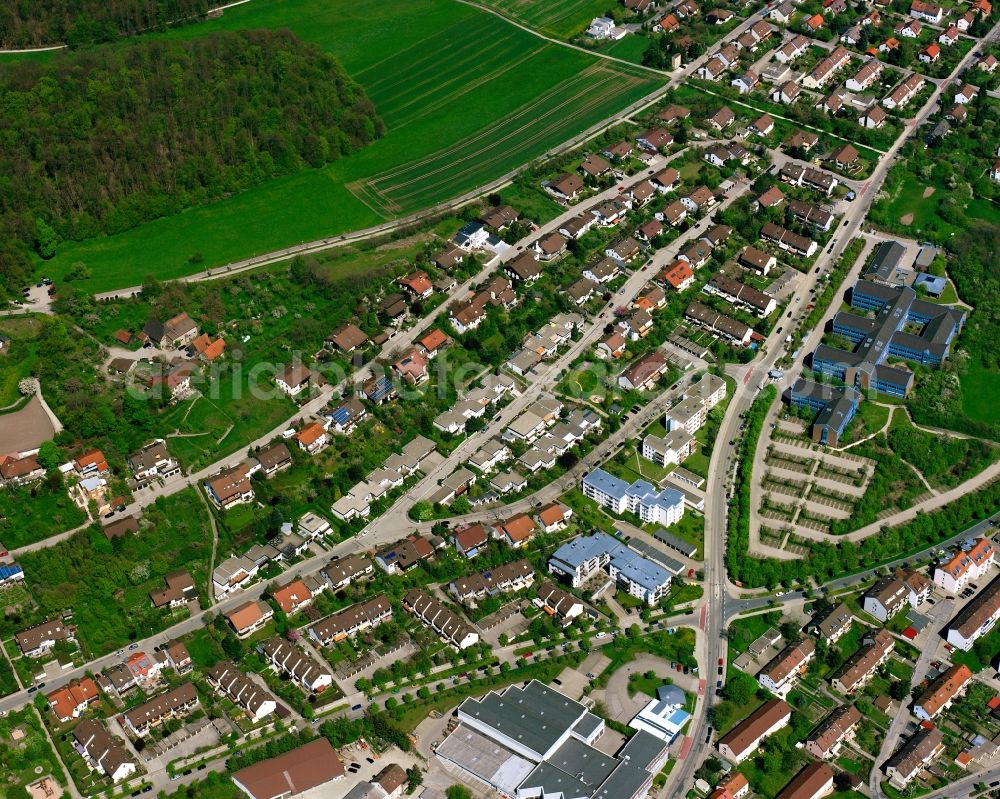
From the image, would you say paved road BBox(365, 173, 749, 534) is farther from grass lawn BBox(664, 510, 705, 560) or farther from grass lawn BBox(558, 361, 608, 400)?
grass lawn BBox(664, 510, 705, 560)

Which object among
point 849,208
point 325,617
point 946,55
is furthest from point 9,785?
point 946,55

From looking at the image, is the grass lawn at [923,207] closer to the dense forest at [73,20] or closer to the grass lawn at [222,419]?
the grass lawn at [222,419]

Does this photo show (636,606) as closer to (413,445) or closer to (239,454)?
(413,445)

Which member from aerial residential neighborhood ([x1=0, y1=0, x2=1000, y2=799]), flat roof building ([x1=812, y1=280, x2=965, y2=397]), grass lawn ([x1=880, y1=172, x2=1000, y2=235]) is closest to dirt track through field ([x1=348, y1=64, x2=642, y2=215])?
aerial residential neighborhood ([x1=0, y1=0, x2=1000, y2=799])

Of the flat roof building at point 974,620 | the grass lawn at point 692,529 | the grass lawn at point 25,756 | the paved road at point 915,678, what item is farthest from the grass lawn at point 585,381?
the grass lawn at point 25,756

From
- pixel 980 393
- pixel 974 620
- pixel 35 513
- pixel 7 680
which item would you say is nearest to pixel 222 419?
pixel 35 513

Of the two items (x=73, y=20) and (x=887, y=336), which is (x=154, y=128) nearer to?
(x=73, y=20)
